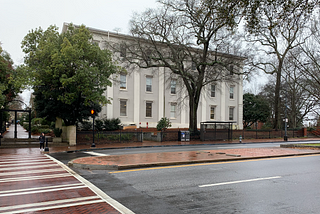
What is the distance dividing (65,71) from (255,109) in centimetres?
4446

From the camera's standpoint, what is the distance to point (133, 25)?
29016 mm

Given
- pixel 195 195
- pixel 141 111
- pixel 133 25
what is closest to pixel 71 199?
pixel 195 195

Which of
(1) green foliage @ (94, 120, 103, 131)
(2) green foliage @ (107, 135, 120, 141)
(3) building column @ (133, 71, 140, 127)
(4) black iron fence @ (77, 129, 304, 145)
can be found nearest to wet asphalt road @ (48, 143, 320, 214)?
(4) black iron fence @ (77, 129, 304, 145)

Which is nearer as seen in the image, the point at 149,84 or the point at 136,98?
the point at 136,98

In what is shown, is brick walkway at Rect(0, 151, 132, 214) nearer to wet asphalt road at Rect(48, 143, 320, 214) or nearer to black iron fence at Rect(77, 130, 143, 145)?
wet asphalt road at Rect(48, 143, 320, 214)

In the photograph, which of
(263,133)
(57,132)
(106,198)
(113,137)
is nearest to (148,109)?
(113,137)

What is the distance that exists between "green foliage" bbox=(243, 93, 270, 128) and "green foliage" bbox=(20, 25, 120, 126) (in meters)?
39.0

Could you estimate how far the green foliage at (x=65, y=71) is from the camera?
22.5 metres

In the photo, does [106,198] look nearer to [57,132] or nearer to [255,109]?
[57,132]

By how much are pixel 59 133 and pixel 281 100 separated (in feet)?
144

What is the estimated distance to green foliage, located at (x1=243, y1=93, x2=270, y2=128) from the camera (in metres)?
55.6

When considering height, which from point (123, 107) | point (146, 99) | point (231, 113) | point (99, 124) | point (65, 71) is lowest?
point (99, 124)

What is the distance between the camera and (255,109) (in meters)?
57.3

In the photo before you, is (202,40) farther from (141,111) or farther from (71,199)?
(71,199)
